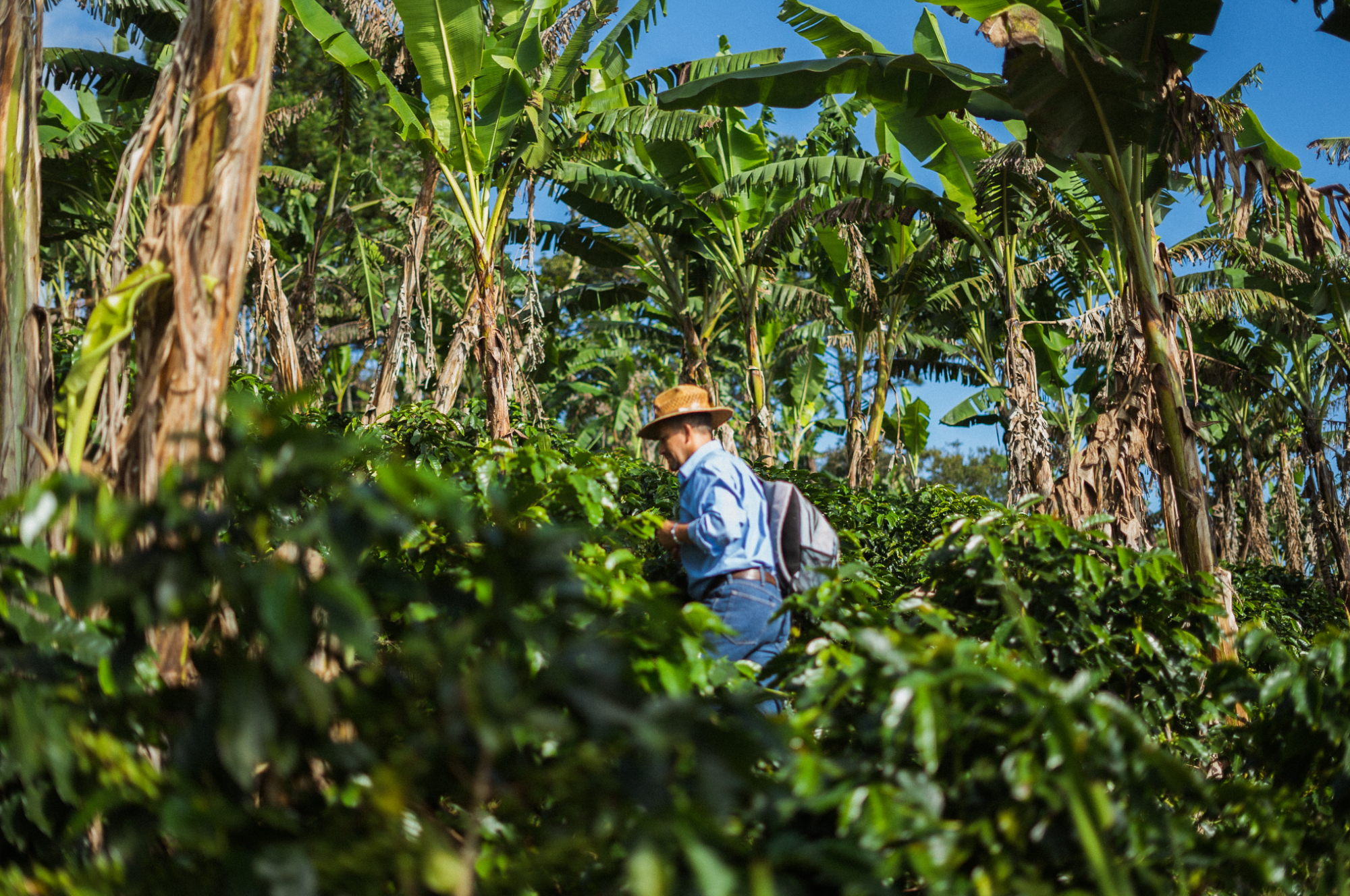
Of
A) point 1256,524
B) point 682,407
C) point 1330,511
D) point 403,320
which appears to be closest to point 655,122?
point 403,320

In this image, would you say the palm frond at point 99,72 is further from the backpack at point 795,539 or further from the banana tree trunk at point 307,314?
the backpack at point 795,539

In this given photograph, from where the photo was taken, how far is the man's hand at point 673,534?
3.23 meters

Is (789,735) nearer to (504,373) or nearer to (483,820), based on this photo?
(483,820)

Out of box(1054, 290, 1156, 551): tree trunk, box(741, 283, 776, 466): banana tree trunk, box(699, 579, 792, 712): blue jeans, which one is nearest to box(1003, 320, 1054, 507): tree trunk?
box(1054, 290, 1156, 551): tree trunk

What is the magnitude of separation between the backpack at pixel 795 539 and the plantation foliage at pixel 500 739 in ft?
4.57

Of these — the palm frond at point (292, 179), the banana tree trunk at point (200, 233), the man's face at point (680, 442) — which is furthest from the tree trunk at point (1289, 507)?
the banana tree trunk at point (200, 233)

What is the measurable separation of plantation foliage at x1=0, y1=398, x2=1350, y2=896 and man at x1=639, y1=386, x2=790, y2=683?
127 cm

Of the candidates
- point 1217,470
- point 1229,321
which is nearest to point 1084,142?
point 1229,321

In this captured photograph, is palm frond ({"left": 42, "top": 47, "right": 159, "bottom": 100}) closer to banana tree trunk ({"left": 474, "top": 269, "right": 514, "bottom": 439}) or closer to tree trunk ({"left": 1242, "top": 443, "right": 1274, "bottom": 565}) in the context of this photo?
banana tree trunk ({"left": 474, "top": 269, "right": 514, "bottom": 439})

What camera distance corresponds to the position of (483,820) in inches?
60.3

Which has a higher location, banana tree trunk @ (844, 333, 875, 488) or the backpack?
banana tree trunk @ (844, 333, 875, 488)

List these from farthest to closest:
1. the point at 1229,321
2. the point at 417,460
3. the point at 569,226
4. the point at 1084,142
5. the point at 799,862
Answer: the point at 1229,321
the point at 569,226
the point at 1084,142
the point at 417,460
the point at 799,862

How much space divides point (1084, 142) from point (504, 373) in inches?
162

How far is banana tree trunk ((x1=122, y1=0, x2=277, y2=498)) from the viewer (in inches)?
73.8
